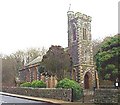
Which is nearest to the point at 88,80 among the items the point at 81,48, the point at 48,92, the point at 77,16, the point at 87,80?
the point at 87,80

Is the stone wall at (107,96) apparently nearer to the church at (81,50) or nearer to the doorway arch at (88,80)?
the church at (81,50)

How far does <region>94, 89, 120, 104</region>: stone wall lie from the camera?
19.6 m

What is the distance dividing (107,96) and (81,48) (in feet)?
88.9

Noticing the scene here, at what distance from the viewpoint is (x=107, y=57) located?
820 inches

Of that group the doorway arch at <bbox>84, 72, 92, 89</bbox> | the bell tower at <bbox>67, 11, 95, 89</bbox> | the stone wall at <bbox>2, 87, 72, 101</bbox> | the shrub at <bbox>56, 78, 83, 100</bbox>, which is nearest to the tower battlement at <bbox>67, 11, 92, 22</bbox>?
the bell tower at <bbox>67, 11, 95, 89</bbox>

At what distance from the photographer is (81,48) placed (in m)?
47.4

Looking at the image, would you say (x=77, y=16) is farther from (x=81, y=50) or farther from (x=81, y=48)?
(x=81, y=50)

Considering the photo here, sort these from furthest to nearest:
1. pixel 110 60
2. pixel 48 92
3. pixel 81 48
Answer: pixel 81 48 < pixel 48 92 < pixel 110 60

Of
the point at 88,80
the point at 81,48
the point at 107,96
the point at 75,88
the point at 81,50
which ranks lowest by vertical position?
the point at 107,96

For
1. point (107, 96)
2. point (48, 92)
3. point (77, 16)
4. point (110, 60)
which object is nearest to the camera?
point (107, 96)

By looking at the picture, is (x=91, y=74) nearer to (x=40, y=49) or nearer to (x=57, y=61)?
(x=57, y=61)

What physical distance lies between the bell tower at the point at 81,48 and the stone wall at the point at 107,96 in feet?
80.1

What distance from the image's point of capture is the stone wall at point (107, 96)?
773 inches

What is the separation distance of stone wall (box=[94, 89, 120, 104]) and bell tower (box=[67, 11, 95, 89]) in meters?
24.4
